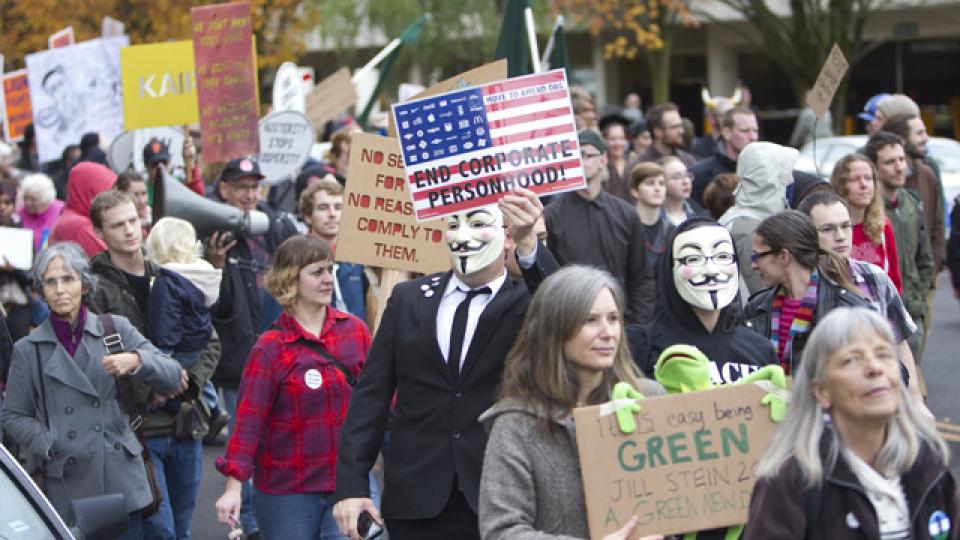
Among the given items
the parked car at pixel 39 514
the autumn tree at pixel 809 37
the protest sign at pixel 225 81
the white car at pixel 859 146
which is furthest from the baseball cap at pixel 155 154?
the autumn tree at pixel 809 37

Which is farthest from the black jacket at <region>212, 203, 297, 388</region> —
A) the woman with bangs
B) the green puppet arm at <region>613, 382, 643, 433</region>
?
the green puppet arm at <region>613, 382, 643, 433</region>

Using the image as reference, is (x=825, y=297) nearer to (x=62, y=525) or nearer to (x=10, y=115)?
(x=62, y=525)

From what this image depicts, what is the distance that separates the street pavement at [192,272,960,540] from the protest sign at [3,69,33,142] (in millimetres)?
8273

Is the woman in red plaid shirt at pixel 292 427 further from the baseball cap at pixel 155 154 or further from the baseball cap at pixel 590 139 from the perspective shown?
the baseball cap at pixel 155 154

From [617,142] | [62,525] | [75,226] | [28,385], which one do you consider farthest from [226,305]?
[617,142]

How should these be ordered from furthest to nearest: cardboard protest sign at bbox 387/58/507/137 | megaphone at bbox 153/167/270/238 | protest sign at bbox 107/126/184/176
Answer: protest sign at bbox 107/126/184/176
megaphone at bbox 153/167/270/238
cardboard protest sign at bbox 387/58/507/137

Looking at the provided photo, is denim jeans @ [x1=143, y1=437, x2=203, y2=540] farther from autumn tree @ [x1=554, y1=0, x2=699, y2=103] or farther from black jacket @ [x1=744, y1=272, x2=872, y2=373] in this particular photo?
autumn tree @ [x1=554, y1=0, x2=699, y2=103]

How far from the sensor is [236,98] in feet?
38.3

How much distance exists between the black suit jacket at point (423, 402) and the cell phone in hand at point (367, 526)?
5 cm

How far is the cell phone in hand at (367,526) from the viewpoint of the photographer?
4859mm

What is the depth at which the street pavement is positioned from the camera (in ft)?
28.9

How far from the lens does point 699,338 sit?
4.83 metres

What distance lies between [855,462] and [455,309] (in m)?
1.87

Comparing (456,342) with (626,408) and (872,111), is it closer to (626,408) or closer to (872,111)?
(626,408)
